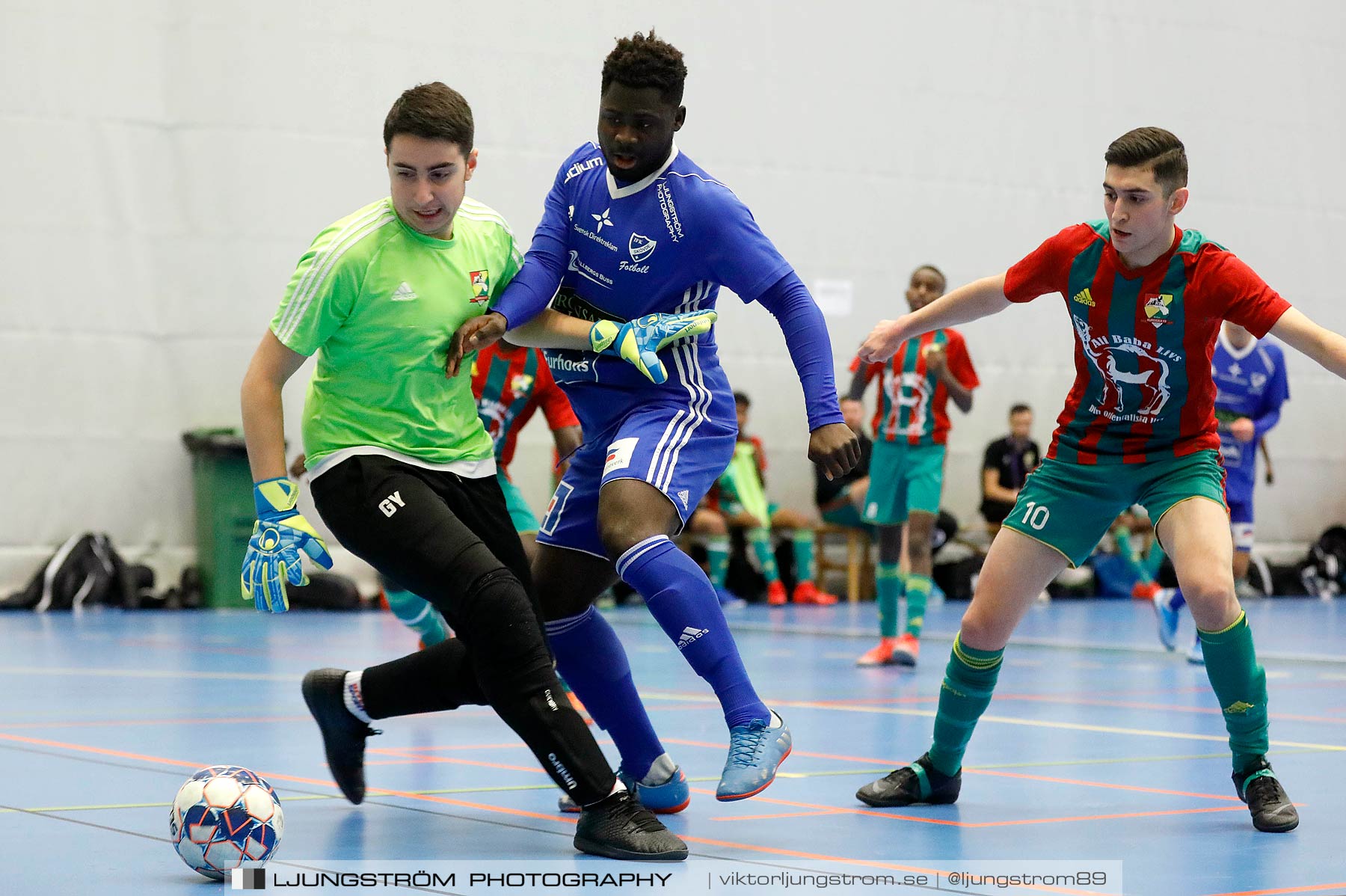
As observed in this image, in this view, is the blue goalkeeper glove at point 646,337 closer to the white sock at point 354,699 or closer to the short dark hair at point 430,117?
the short dark hair at point 430,117

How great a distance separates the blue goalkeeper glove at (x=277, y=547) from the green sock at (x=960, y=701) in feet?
5.54

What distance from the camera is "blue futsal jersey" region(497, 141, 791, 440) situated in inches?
167

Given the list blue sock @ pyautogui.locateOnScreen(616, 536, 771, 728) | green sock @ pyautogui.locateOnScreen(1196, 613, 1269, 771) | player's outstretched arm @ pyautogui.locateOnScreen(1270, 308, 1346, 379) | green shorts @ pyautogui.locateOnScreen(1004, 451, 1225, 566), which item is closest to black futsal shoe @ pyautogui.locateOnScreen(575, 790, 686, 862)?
blue sock @ pyautogui.locateOnScreen(616, 536, 771, 728)

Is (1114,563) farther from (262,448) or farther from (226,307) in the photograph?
(262,448)

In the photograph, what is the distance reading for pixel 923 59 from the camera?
16.4 m

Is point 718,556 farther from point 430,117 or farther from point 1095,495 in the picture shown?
point 430,117

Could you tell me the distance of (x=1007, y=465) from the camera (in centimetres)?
1574

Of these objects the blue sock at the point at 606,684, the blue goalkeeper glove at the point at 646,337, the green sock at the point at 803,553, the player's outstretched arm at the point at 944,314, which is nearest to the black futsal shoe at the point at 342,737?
the blue sock at the point at 606,684

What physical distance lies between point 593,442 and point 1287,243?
1558 cm

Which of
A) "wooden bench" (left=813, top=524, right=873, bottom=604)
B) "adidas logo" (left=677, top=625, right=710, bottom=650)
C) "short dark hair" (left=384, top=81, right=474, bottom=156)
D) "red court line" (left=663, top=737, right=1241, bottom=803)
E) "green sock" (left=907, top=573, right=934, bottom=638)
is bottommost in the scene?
"wooden bench" (left=813, top=524, right=873, bottom=604)

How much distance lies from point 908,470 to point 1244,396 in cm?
203

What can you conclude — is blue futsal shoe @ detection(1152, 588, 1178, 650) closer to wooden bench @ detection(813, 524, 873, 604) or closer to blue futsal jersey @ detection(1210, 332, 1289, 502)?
blue futsal jersey @ detection(1210, 332, 1289, 502)

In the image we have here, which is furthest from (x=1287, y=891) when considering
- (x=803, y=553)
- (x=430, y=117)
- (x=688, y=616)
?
(x=803, y=553)

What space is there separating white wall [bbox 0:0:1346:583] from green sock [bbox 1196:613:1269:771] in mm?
10329
